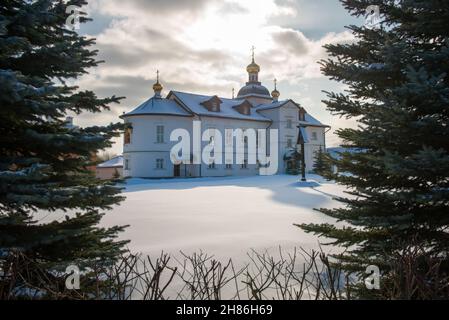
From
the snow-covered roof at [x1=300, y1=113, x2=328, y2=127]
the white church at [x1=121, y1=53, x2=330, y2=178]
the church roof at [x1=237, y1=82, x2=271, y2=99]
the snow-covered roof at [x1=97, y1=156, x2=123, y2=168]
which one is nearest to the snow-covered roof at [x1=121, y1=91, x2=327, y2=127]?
the white church at [x1=121, y1=53, x2=330, y2=178]

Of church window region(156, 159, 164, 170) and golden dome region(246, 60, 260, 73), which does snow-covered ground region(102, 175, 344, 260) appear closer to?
church window region(156, 159, 164, 170)

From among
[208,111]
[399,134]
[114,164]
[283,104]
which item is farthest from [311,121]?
[399,134]

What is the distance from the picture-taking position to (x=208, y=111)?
3453cm

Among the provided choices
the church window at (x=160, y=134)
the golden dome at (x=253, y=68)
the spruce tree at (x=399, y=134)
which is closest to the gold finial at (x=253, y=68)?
the golden dome at (x=253, y=68)

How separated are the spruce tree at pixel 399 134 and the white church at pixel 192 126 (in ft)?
83.8

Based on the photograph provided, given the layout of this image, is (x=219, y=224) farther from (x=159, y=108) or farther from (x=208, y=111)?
(x=208, y=111)

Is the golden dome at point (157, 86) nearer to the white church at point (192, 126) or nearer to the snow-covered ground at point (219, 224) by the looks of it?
the white church at point (192, 126)

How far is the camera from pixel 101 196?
3711 mm

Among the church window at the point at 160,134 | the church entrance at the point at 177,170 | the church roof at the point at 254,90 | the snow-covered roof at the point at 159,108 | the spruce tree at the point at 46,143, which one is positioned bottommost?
the spruce tree at the point at 46,143

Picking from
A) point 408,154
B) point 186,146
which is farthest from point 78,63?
point 186,146

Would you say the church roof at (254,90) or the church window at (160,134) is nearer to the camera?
the church window at (160,134)

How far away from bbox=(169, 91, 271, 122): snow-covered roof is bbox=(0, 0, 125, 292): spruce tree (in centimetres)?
2908

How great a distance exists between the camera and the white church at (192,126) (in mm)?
32156
